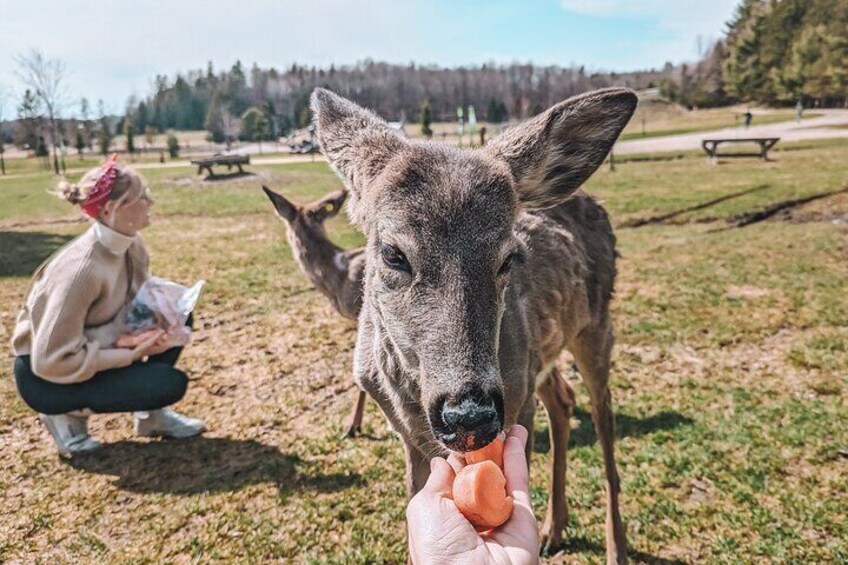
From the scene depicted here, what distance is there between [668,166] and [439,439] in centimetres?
2916

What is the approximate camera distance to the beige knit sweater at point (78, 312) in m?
4.79

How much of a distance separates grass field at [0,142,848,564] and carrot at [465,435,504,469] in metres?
2.14

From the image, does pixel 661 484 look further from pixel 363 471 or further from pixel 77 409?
pixel 77 409

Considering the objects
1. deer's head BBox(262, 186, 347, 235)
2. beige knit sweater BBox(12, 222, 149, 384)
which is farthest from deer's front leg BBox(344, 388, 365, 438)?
deer's head BBox(262, 186, 347, 235)

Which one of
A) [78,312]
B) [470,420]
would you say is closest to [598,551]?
[470,420]

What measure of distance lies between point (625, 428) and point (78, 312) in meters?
5.05

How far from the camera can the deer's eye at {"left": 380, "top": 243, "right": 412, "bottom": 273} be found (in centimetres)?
252

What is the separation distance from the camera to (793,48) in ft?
220

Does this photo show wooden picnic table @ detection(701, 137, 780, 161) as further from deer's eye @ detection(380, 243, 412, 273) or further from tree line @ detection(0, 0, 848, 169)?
deer's eye @ detection(380, 243, 412, 273)

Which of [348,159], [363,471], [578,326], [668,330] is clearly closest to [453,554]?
[348,159]

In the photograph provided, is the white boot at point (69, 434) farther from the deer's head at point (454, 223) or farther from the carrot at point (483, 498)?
the carrot at point (483, 498)

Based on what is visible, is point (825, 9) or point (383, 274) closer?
point (383, 274)

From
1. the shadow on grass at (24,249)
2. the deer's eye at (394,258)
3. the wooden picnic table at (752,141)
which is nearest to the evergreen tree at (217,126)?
the shadow on grass at (24,249)

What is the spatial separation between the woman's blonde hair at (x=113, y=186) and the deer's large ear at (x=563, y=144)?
3.56m
